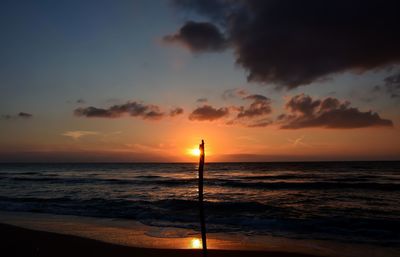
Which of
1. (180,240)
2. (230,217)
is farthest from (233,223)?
(180,240)

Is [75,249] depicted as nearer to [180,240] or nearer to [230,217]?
[180,240]

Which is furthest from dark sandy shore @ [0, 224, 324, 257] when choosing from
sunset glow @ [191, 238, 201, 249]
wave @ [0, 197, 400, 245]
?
wave @ [0, 197, 400, 245]

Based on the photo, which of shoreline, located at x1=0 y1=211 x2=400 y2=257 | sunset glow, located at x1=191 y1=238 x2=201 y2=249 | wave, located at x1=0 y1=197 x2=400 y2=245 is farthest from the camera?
wave, located at x1=0 y1=197 x2=400 y2=245

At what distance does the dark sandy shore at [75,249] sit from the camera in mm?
9852

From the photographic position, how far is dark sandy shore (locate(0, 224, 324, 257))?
9.85 metres

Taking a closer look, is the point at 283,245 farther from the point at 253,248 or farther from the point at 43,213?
the point at 43,213

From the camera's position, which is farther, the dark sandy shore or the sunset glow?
the sunset glow

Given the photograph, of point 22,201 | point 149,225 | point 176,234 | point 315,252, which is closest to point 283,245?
point 315,252

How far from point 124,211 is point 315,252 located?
1151 cm

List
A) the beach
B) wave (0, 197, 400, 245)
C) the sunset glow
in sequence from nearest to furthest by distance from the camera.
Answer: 1. the sunset glow
2. the beach
3. wave (0, 197, 400, 245)

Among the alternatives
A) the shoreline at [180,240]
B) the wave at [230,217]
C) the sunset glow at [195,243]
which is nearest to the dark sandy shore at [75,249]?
the shoreline at [180,240]

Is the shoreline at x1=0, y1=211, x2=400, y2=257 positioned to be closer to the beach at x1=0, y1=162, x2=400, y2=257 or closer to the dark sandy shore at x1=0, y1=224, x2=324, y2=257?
the beach at x1=0, y1=162, x2=400, y2=257

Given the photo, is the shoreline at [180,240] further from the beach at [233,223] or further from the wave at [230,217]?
the wave at [230,217]

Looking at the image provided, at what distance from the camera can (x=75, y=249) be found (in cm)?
1032
